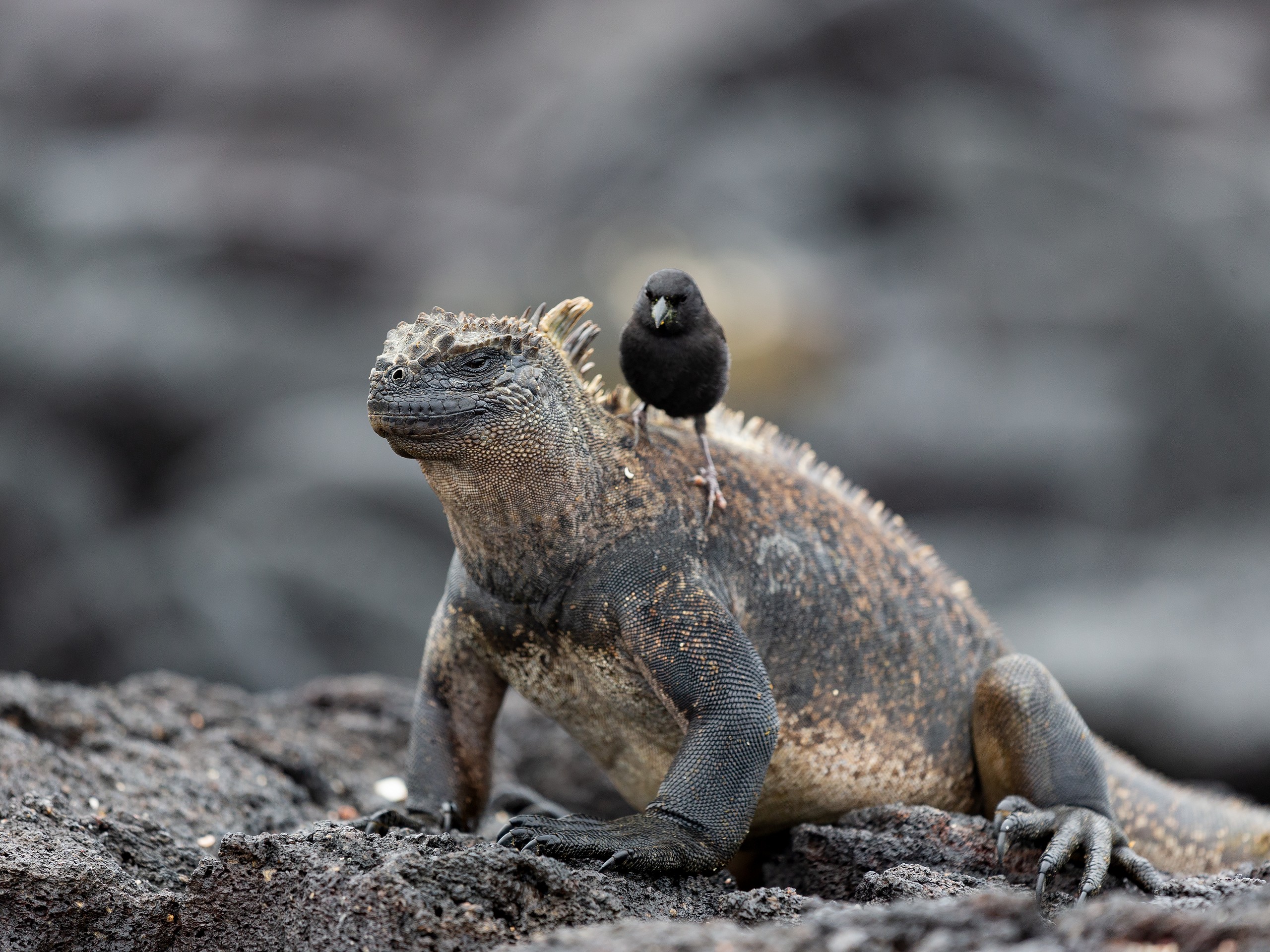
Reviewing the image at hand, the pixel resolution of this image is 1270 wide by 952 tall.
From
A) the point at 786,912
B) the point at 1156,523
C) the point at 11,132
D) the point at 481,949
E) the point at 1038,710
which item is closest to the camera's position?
the point at 481,949

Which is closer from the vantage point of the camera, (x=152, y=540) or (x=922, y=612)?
(x=922, y=612)

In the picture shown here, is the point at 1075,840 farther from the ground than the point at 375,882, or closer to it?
farther from the ground

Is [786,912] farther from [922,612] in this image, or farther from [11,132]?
[11,132]

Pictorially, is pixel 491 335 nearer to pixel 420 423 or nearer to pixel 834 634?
pixel 420 423

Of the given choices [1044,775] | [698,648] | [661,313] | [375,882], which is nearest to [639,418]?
[661,313]

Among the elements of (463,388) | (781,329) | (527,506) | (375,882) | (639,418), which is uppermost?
(781,329)

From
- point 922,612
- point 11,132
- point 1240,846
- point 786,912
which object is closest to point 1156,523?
point 1240,846

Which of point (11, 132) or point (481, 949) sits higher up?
A: point (11, 132)
